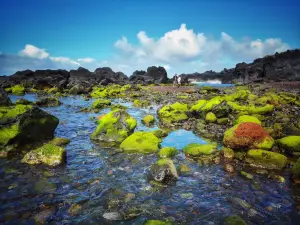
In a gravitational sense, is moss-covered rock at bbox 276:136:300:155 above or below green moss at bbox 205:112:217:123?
below

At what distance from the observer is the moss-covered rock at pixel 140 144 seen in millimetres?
11664

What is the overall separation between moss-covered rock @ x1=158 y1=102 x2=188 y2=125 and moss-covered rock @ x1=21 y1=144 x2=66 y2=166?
9.79 metres

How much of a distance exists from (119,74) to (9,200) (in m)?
109

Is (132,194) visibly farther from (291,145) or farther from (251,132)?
(291,145)

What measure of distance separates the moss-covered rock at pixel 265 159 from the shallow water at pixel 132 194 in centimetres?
52

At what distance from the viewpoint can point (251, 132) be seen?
36.2 feet

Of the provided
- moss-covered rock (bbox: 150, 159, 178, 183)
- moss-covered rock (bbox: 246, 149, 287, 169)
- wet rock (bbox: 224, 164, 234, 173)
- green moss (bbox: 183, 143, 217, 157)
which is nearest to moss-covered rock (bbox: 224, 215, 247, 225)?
moss-covered rock (bbox: 150, 159, 178, 183)

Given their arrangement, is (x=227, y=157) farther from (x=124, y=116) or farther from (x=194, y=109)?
(x=194, y=109)

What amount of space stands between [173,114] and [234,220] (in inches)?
563

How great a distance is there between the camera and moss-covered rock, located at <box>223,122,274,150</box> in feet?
35.6

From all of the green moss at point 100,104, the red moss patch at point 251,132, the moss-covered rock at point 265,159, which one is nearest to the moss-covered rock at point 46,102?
the green moss at point 100,104

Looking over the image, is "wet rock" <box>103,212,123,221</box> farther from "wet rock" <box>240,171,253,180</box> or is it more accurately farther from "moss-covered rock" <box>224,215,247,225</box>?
"wet rock" <box>240,171,253,180</box>

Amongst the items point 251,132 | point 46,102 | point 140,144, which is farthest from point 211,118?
point 46,102

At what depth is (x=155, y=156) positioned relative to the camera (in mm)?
11070
